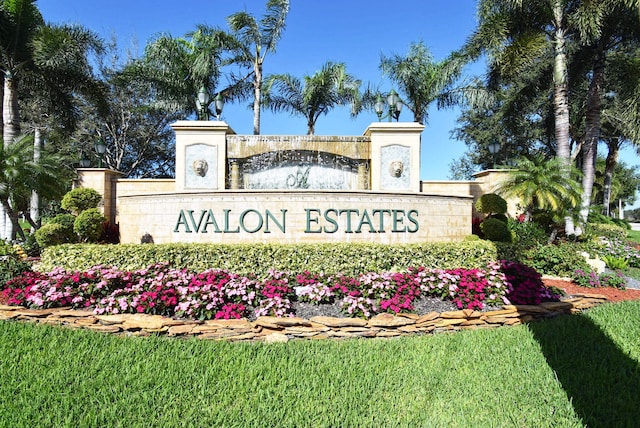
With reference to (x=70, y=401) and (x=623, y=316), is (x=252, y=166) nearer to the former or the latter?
(x=70, y=401)

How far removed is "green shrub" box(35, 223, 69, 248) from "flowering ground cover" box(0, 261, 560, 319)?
12.7 feet

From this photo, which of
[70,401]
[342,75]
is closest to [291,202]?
[70,401]

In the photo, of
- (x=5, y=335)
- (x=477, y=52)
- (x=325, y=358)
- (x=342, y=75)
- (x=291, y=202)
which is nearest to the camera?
(x=325, y=358)

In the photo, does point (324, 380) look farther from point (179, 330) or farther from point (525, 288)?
point (525, 288)

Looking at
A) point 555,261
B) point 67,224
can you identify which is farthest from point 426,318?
point 67,224

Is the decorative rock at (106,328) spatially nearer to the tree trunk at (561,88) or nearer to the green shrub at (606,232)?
the tree trunk at (561,88)

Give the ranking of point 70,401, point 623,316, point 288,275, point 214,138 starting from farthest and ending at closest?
point 214,138 → point 288,275 → point 623,316 → point 70,401

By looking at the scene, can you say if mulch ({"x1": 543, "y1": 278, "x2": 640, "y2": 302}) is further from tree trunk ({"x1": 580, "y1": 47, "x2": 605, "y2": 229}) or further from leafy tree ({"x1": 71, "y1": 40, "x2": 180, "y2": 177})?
leafy tree ({"x1": 71, "y1": 40, "x2": 180, "y2": 177})

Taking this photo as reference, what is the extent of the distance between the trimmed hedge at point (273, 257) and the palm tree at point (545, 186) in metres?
→ 4.21

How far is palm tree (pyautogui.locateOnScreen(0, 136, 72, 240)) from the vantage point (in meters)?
10.7

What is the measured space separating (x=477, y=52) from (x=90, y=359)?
17.9m

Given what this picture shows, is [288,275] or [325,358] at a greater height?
[288,275]

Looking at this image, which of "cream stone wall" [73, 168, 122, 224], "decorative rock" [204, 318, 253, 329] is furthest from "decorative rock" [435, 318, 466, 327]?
"cream stone wall" [73, 168, 122, 224]

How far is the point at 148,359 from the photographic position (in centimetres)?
417
